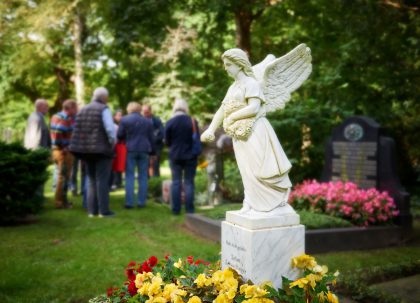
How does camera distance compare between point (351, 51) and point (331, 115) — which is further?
point (331, 115)

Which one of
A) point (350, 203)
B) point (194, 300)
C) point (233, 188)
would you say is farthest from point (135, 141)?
point (194, 300)

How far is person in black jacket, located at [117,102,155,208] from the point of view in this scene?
9.69 m

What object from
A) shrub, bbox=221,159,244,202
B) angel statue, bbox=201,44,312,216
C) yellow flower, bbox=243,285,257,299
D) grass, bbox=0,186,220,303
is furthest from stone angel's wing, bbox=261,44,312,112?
shrub, bbox=221,159,244,202

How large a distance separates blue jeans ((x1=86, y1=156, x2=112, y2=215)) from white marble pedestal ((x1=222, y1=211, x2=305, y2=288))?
16.1 feet

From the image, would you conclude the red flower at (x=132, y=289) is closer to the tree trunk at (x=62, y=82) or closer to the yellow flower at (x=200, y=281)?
the yellow flower at (x=200, y=281)

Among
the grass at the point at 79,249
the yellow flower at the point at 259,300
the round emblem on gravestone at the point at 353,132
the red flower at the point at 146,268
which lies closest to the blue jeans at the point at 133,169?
the grass at the point at 79,249

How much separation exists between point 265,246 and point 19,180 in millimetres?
5434

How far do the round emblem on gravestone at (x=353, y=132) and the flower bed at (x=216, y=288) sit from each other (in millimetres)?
5168

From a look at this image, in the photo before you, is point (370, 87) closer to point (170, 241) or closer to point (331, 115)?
point (331, 115)

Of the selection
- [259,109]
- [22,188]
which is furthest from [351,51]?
[22,188]

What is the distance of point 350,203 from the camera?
7.72 metres

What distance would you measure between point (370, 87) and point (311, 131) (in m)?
1.86

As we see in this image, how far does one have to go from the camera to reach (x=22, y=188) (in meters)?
7.91

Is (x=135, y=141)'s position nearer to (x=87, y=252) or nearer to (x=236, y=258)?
(x=87, y=252)
